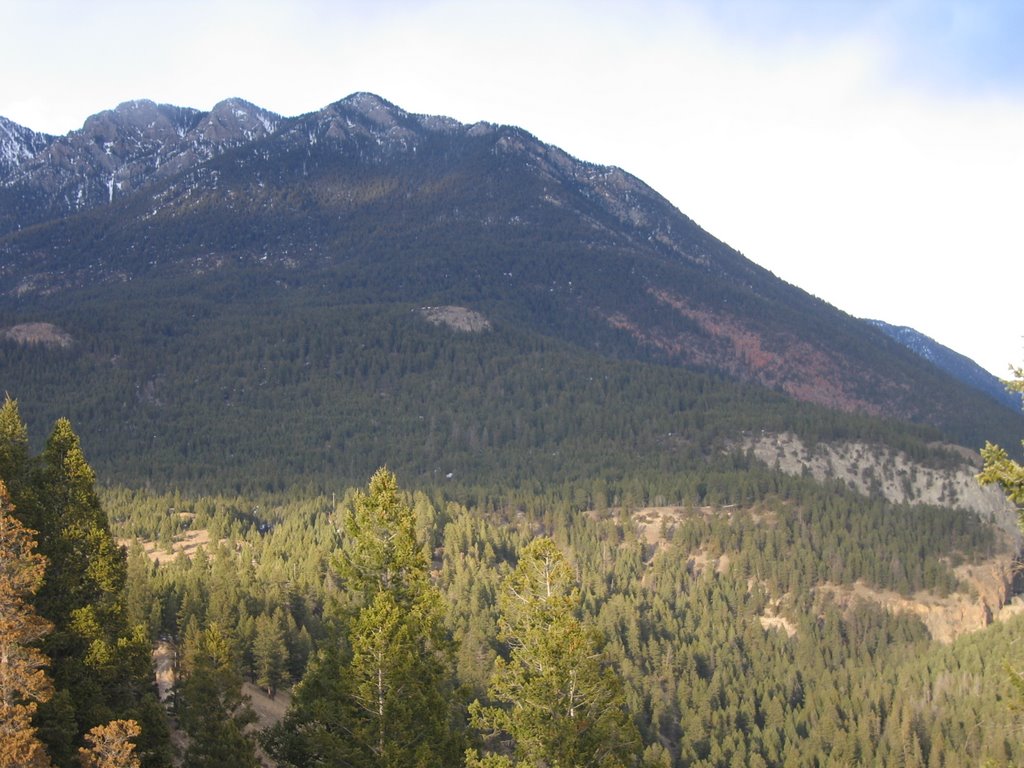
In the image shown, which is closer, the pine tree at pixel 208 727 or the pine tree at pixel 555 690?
the pine tree at pixel 555 690

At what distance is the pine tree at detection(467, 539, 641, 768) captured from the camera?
106ft

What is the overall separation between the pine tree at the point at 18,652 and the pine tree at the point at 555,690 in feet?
42.5

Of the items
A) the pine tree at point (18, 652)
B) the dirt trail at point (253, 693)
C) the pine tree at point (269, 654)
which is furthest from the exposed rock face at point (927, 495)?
the pine tree at point (18, 652)

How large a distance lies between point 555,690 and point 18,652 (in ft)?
52.8

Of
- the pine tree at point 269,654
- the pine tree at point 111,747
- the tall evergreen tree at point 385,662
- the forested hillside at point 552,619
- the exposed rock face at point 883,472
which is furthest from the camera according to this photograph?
the exposed rock face at point 883,472

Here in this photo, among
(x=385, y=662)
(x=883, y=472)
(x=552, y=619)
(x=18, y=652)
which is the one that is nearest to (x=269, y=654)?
(x=385, y=662)

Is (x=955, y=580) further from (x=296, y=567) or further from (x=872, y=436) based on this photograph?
(x=296, y=567)

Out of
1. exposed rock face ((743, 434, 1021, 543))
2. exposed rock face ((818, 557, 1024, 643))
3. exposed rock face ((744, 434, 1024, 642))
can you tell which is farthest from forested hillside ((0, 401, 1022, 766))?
exposed rock face ((743, 434, 1021, 543))

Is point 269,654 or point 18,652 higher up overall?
point 18,652

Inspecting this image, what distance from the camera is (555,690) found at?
107ft

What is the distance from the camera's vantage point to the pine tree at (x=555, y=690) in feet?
106

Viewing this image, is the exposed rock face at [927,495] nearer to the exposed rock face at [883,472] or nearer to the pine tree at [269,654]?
the exposed rock face at [883,472]

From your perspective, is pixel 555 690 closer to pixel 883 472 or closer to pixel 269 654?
pixel 269 654

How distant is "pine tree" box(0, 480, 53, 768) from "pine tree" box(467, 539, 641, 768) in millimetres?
12951
